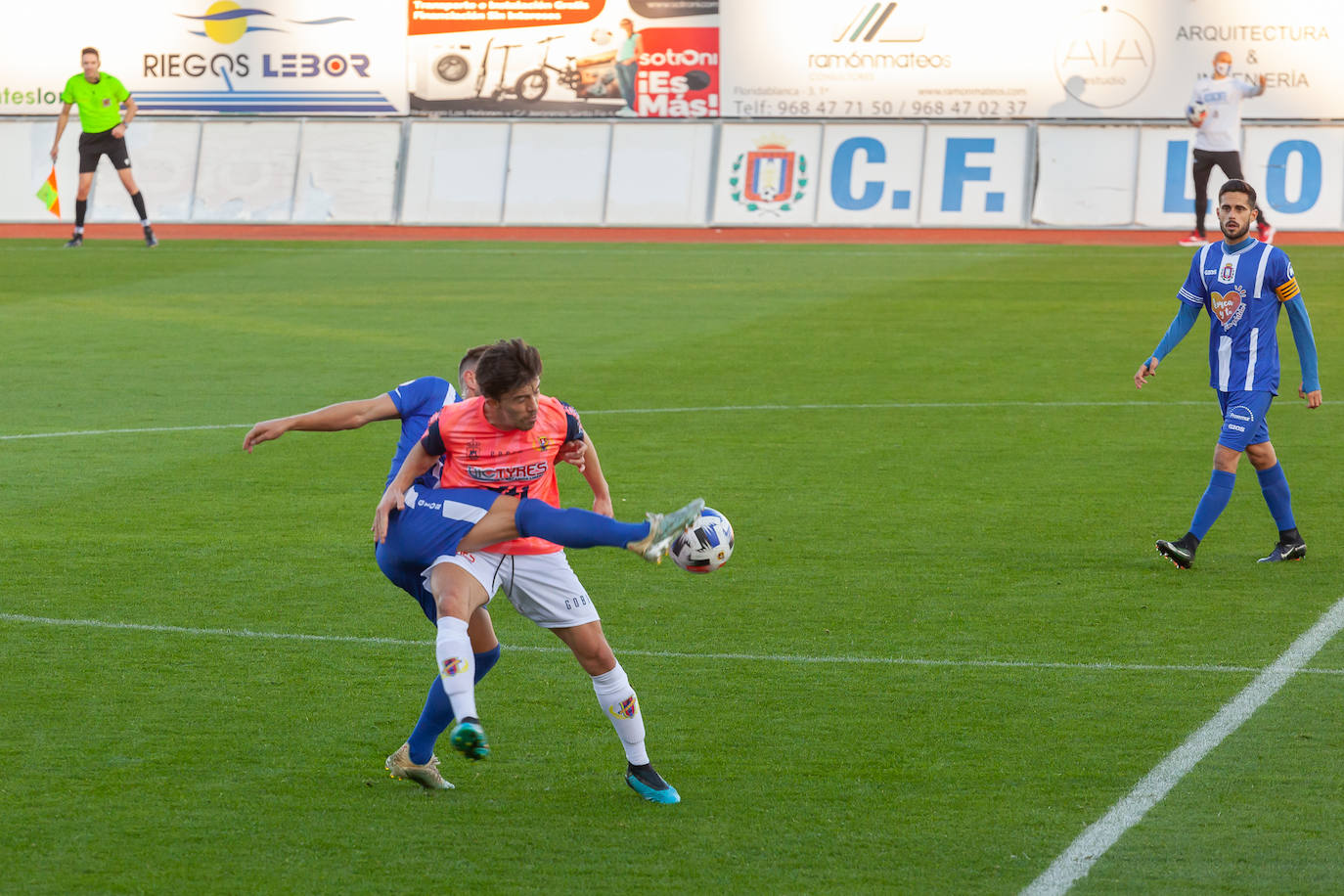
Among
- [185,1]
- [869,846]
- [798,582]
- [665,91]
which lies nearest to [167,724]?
[869,846]

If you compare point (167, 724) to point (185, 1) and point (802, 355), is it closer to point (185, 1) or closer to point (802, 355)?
point (802, 355)

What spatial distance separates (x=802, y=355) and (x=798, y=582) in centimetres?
701

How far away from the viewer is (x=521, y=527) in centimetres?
536

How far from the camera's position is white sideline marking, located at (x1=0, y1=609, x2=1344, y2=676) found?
7023 millimetres

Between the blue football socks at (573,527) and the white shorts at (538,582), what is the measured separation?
142 mm

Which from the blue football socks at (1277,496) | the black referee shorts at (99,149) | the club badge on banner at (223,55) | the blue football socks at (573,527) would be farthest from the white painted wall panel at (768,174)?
the blue football socks at (573,527)

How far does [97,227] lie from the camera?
27.2 meters

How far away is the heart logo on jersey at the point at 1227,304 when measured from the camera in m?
8.63

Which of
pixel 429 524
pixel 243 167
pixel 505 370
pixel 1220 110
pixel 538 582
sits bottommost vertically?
pixel 538 582

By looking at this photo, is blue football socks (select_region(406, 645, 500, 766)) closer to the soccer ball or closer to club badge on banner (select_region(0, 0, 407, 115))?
the soccer ball

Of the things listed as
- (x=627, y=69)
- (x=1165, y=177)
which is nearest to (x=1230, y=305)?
(x=1165, y=177)

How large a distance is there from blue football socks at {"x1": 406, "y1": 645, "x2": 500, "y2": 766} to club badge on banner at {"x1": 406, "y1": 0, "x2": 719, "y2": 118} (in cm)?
2494

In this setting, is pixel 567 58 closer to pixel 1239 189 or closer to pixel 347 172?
pixel 347 172

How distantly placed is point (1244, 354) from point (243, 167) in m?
20.0
